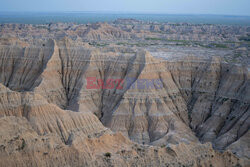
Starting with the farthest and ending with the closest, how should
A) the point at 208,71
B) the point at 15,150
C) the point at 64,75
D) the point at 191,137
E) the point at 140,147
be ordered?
the point at 64,75 → the point at 208,71 → the point at 191,137 → the point at 140,147 → the point at 15,150

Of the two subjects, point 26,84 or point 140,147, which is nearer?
point 140,147

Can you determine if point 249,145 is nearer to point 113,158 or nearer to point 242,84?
point 242,84

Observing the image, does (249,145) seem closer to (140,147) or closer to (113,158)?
(140,147)

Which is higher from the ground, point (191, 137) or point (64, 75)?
point (64, 75)

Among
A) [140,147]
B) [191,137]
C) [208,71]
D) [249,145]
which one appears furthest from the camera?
[208,71]

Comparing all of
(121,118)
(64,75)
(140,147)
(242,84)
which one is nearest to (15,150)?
(140,147)

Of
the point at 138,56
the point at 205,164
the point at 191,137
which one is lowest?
the point at 191,137

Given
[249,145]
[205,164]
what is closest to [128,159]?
[205,164]
